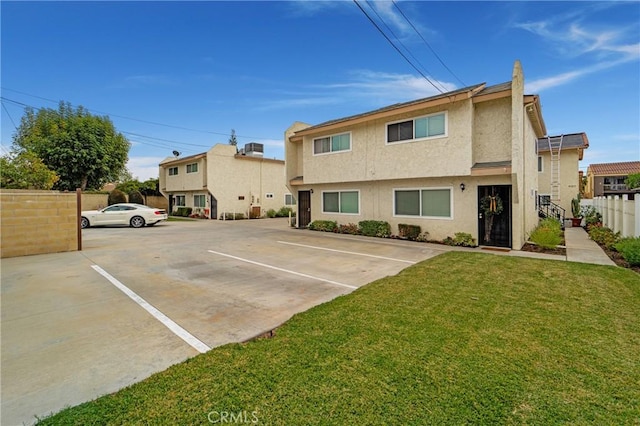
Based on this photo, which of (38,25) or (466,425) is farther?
(38,25)

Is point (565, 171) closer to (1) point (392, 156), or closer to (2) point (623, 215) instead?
(2) point (623, 215)

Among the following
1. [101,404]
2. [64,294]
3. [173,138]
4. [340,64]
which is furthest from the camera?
[173,138]

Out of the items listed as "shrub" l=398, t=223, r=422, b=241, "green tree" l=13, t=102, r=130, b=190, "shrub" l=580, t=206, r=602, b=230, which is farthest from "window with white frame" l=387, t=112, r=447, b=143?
"green tree" l=13, t=102, r=130, b=190

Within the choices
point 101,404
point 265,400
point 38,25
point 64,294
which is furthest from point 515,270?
point 38,25

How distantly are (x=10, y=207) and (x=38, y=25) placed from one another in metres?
10.8

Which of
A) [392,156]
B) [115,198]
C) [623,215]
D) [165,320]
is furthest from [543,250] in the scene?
[115,198]

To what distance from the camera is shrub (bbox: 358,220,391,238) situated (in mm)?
13531

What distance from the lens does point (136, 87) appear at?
22938mm

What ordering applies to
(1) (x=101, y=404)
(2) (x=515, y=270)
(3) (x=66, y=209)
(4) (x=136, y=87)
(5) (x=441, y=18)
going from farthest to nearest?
(4) (x=136, y=87) < (5) (x=441, y=18) < (3) (x=66, y=209) < (2) (x=515, y=270) < (1) (x=101, y=404)

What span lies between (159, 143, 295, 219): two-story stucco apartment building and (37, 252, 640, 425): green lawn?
22.0 metres

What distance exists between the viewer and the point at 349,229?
49.3 ft

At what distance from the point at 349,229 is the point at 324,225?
1.62 meters

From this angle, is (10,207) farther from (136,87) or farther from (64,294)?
(136,87)

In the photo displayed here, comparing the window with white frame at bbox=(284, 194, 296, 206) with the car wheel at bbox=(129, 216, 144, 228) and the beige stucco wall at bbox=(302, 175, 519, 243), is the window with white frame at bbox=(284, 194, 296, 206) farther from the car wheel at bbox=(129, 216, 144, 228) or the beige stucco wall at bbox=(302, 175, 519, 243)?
the car wheel at bbox=(129, 216, 144, 228)
